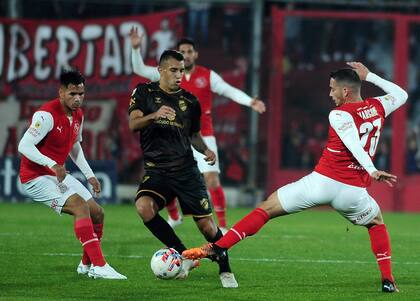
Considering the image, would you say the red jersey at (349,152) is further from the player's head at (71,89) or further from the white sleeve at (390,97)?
the player's head at (71,89)

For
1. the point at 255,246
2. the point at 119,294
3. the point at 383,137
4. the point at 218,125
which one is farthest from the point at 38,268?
the point at 383,137

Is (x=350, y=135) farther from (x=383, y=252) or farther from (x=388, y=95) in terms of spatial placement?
(x=383, y=252)

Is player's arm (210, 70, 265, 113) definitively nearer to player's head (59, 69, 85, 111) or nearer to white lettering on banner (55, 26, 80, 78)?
player's head (59, 69, 85, 111)

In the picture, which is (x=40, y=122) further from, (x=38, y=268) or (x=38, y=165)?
(x=38, y=268)

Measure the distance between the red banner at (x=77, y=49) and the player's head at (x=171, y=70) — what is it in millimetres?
10593

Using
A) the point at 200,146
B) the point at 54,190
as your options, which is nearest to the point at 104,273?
the point at 54,190

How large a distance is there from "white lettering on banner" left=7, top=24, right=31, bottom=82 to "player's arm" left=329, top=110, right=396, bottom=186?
488 inches

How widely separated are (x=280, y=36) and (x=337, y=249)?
28.1 feet

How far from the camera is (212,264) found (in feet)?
38.1

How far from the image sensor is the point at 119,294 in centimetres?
934

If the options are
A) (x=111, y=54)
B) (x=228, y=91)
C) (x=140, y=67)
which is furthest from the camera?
(x=111, y=54)

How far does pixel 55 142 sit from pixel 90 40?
34.9ft

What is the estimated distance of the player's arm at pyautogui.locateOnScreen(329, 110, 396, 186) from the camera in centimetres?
927

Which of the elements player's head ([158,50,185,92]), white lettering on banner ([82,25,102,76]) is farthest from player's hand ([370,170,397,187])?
white lettering on banner ([82,25,102,76])
